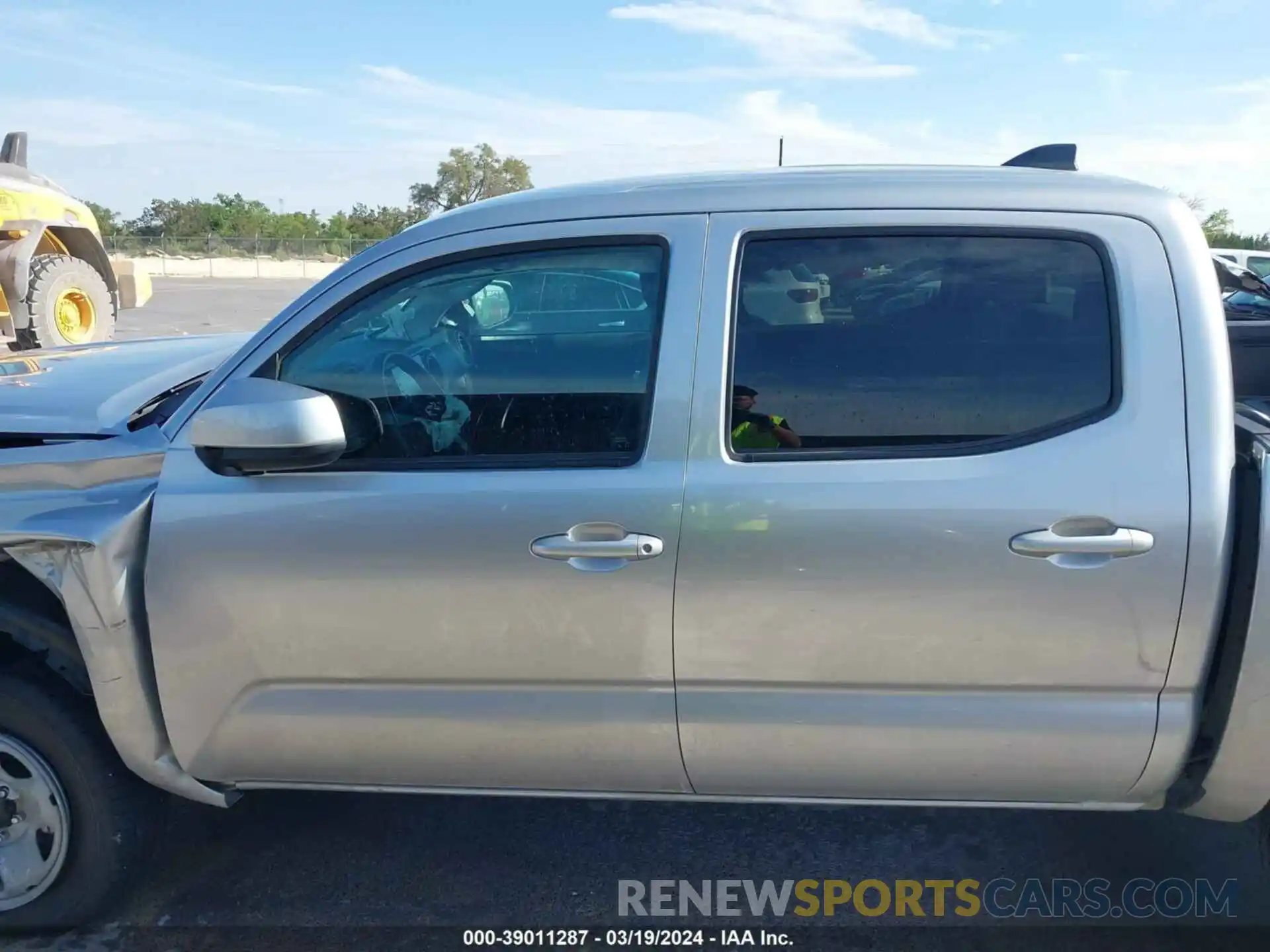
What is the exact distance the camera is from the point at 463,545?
7.18 ft

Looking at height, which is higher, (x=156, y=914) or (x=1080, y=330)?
(x=1080, y=330)

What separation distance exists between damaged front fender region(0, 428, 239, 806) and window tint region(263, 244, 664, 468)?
459 mm

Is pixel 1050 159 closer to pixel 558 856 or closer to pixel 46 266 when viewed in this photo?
pixel 558 856

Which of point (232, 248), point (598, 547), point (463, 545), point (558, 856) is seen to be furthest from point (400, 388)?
point (232, 248)

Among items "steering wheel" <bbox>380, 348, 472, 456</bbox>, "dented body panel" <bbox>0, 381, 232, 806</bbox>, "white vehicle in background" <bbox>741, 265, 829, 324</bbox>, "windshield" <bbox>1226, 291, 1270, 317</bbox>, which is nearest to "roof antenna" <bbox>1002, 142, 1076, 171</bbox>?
"white vehicle in background" <bbox>741, 265, 829, 324</bbox>

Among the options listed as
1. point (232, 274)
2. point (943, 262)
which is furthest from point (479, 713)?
point (232, 274)

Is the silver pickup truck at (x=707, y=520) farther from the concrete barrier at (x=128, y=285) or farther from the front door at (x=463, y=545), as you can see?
the concrete barrier at (x=128, y=285)

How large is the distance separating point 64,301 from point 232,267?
32.1m

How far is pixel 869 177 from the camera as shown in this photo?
7.44ft

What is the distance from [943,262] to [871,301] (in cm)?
18

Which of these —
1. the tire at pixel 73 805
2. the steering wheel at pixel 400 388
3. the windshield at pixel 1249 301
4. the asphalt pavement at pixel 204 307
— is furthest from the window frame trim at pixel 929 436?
the asphalt pavement at pixel 204 307

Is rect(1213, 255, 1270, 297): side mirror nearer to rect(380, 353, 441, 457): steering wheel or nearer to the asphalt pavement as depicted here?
rect(380, 353, 441, 457): steering wheel

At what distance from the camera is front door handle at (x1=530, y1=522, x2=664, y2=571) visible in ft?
6.97

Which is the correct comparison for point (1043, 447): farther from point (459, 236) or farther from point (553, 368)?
point (459, 236)
